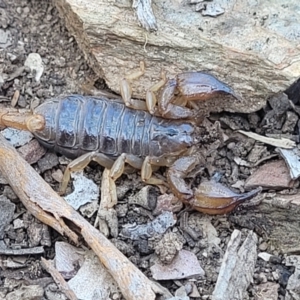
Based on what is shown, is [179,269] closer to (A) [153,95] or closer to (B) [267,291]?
(B) [267,291]

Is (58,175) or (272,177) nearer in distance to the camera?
(272,177)

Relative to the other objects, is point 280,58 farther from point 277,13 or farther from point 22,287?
point 22,287

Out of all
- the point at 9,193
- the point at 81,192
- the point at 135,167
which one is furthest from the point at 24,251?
the point at 135,167

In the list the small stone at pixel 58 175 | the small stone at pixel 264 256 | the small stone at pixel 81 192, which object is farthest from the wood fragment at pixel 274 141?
the small stone at pixel 58 175

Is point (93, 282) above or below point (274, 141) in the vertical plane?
below

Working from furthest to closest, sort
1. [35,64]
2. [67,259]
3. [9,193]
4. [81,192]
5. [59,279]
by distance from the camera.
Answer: [35,64]
[81,192]
[9,193]
[67,259]
[59,279]

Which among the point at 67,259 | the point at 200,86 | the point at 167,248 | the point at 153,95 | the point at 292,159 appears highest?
the point at 200,86

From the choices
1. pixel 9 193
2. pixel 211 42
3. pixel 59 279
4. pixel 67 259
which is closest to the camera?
pixel 59 279
